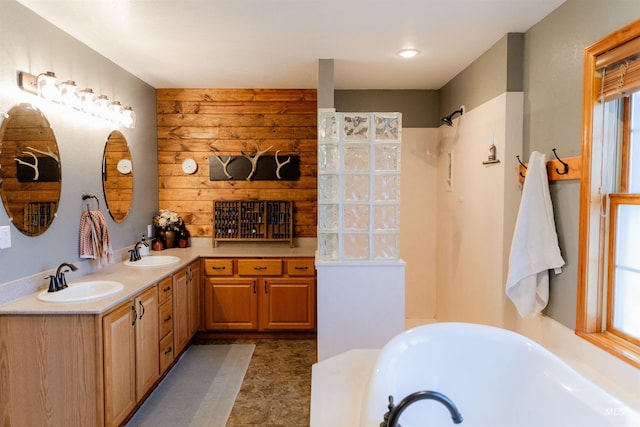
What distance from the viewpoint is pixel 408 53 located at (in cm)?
292

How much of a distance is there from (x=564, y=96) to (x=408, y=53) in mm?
1214

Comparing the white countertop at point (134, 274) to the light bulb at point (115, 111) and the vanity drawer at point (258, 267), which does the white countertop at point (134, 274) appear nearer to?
the vanity drawer at point (258, 267)

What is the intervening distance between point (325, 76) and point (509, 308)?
220 cm

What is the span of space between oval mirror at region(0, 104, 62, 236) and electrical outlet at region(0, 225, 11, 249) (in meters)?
0.07

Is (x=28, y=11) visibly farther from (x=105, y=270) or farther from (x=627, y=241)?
(x=627, y=241)

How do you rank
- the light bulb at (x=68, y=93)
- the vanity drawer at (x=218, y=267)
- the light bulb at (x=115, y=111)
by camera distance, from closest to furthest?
the light bulb at (x=68, y=93), the light bulb at (x=115, y=111), the vanity drawer at (x=218, y=267)

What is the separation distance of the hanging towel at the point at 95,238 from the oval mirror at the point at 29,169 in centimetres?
28

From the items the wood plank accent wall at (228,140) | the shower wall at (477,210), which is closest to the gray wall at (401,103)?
the shower wall at (477,210)

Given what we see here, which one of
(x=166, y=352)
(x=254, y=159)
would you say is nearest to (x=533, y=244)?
(x=166, y=352)

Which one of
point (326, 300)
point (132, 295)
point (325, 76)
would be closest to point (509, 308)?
point (326, 300)

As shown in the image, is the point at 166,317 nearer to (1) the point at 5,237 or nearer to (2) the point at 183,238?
(1) the point at 5,237

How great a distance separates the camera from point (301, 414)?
97.6 inches

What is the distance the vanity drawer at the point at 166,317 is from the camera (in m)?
2.76

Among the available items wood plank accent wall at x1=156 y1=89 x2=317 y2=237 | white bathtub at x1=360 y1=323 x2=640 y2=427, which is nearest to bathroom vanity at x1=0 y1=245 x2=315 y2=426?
wood plank accent wall at x1=156 y1=89 x2=317 y2=237
